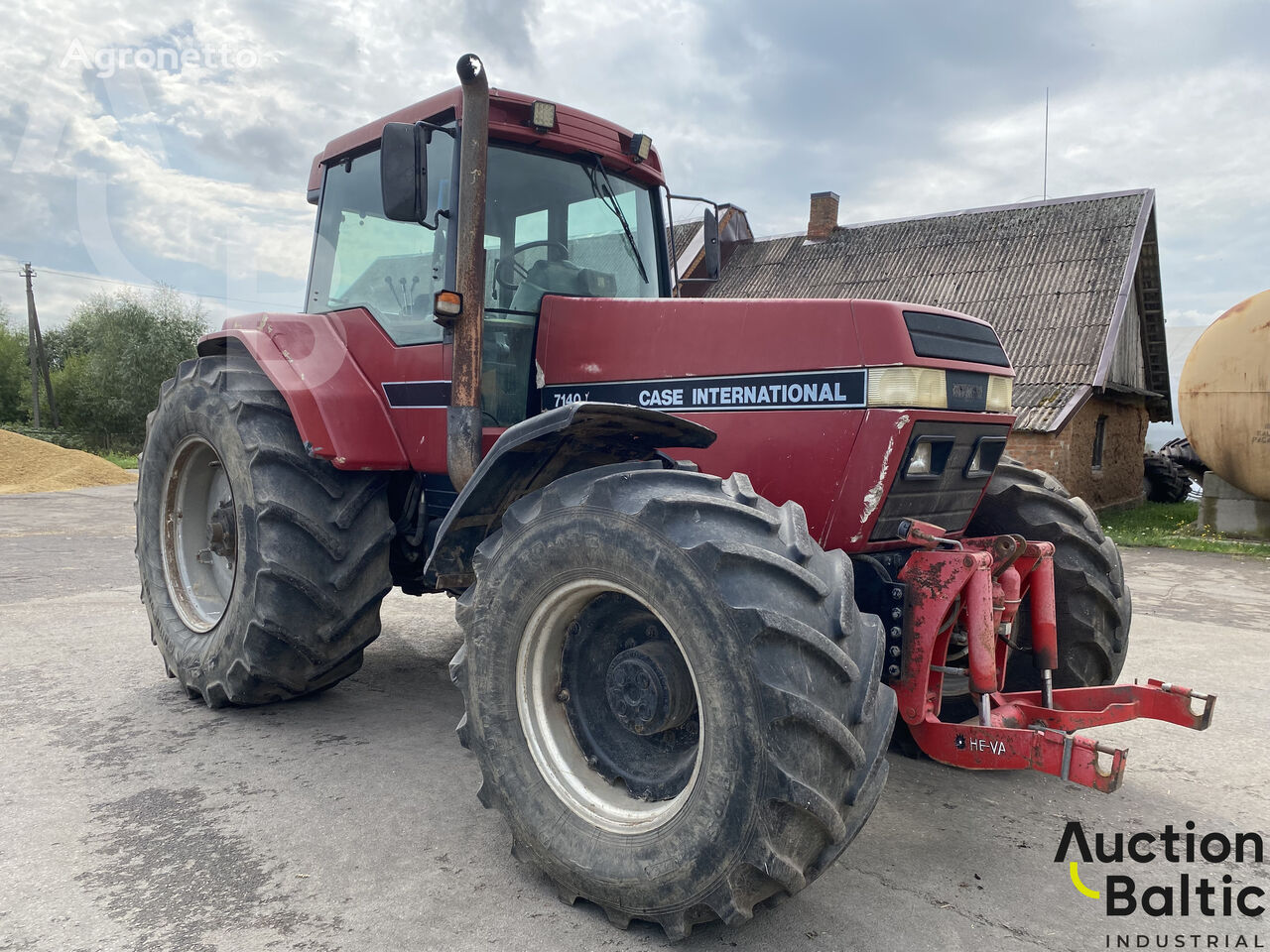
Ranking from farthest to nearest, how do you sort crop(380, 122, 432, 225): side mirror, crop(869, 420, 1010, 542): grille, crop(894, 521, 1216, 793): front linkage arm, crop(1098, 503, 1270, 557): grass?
crop(1098, 503, 1270, 557): grass → crop(380, 122, 432, 225): side mirror → crop(869, 420, 1010, 542): grille → crop(894, 521, 1216, 793): front linkage arm

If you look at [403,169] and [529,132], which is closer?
[403,169]

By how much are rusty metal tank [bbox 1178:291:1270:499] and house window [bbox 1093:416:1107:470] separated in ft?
9.70

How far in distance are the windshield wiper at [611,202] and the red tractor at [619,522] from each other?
0.6 inches

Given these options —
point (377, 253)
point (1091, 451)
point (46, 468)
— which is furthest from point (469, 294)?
point (46, 468)

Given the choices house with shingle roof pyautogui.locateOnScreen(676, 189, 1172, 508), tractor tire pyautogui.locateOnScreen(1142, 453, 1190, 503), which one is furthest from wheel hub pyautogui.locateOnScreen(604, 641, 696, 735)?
tractor tire pyautogui.locateOnScreen(1142, 453, 1190, 503)

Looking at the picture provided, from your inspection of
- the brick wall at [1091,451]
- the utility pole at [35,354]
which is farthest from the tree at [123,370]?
the brick wall at [1091,451]

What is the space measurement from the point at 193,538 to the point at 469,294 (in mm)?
2389

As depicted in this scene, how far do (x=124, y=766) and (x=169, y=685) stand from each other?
1155 mm

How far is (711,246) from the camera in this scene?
15.7 feet

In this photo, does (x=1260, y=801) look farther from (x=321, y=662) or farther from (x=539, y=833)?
(x=321, y=662)

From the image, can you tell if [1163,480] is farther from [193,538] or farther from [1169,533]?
[193,538]

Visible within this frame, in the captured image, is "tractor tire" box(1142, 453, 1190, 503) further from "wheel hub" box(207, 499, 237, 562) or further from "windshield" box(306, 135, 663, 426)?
"wheel hub" box(207, 499, 237, 562)

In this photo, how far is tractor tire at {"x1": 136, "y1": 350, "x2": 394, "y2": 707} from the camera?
3.71 metres

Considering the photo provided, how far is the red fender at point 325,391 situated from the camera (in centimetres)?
379
